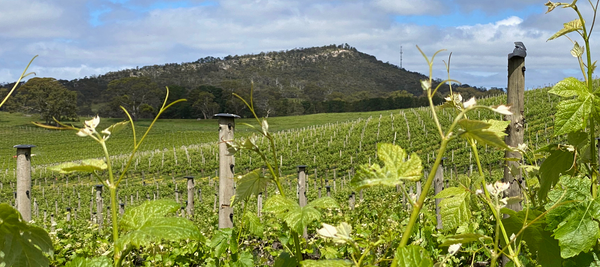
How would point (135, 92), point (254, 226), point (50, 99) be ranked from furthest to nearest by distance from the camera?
point (135, 92)
point (50, 99)
point (254, 226)

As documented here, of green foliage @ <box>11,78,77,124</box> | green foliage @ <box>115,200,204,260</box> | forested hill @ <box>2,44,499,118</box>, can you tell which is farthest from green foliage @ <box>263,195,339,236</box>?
forested hill @ <box>2,44,499,118</box>

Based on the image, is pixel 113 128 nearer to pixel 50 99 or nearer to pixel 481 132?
pixel 481 132

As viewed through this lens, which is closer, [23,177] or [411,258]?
[411,258]

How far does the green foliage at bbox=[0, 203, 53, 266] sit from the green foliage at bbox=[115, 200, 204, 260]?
0.47ft

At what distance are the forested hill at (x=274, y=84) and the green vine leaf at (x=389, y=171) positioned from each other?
204 ft

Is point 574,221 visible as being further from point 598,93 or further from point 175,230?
point 175,230

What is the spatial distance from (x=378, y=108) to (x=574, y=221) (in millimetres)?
86944

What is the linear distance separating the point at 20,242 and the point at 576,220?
114cm

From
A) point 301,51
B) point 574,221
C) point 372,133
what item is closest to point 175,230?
point 574,221

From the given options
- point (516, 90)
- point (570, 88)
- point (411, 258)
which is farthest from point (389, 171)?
point (516, 90)

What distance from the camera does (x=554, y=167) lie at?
1.14 meters

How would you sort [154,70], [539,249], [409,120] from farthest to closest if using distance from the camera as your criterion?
1. [154,70]
2. [409,120]
3. [539,249]

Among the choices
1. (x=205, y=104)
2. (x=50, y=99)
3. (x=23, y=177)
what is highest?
(x=50, y=99)

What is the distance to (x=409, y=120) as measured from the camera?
30219mm
